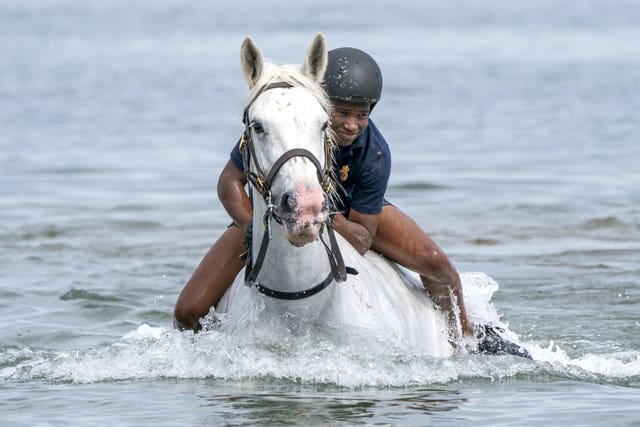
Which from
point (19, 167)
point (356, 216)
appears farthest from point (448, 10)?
point (356, 216)

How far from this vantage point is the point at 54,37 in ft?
197

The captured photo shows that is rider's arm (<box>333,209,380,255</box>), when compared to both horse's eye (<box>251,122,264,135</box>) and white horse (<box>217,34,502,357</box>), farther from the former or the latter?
horse's eye (<box>251,122,264,135</box>)

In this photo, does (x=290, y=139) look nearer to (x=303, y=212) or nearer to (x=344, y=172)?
(x=303, y=212)

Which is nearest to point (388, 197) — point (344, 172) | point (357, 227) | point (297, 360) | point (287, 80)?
point (357, 227)

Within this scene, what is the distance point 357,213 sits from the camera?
6.91 m

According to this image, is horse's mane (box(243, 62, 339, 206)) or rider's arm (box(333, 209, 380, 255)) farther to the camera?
rider's arm (box(333, 209, 380, 255))

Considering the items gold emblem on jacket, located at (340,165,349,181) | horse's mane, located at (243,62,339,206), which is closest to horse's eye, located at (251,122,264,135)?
horse's mane, located at (243,62,339,206)

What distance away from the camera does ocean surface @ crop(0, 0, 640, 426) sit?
6.63 meters

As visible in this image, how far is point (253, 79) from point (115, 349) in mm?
3044

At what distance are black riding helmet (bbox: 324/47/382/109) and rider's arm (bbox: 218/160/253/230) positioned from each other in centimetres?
82

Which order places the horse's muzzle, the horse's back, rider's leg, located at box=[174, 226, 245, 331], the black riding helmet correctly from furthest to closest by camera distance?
rider's leg, located at box=[174, 226, 245, 331]
the black riding helmet
the horse's back
the horse's muzzle

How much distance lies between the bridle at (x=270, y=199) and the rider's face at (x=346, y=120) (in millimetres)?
685

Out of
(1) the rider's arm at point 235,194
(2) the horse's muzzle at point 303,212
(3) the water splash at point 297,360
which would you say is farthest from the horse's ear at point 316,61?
(3) the water splash at point 297,360

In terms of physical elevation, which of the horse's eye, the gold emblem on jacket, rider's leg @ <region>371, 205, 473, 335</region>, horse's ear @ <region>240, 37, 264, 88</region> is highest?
horse's ear @ <region>240, 37, 264, 88</region>
